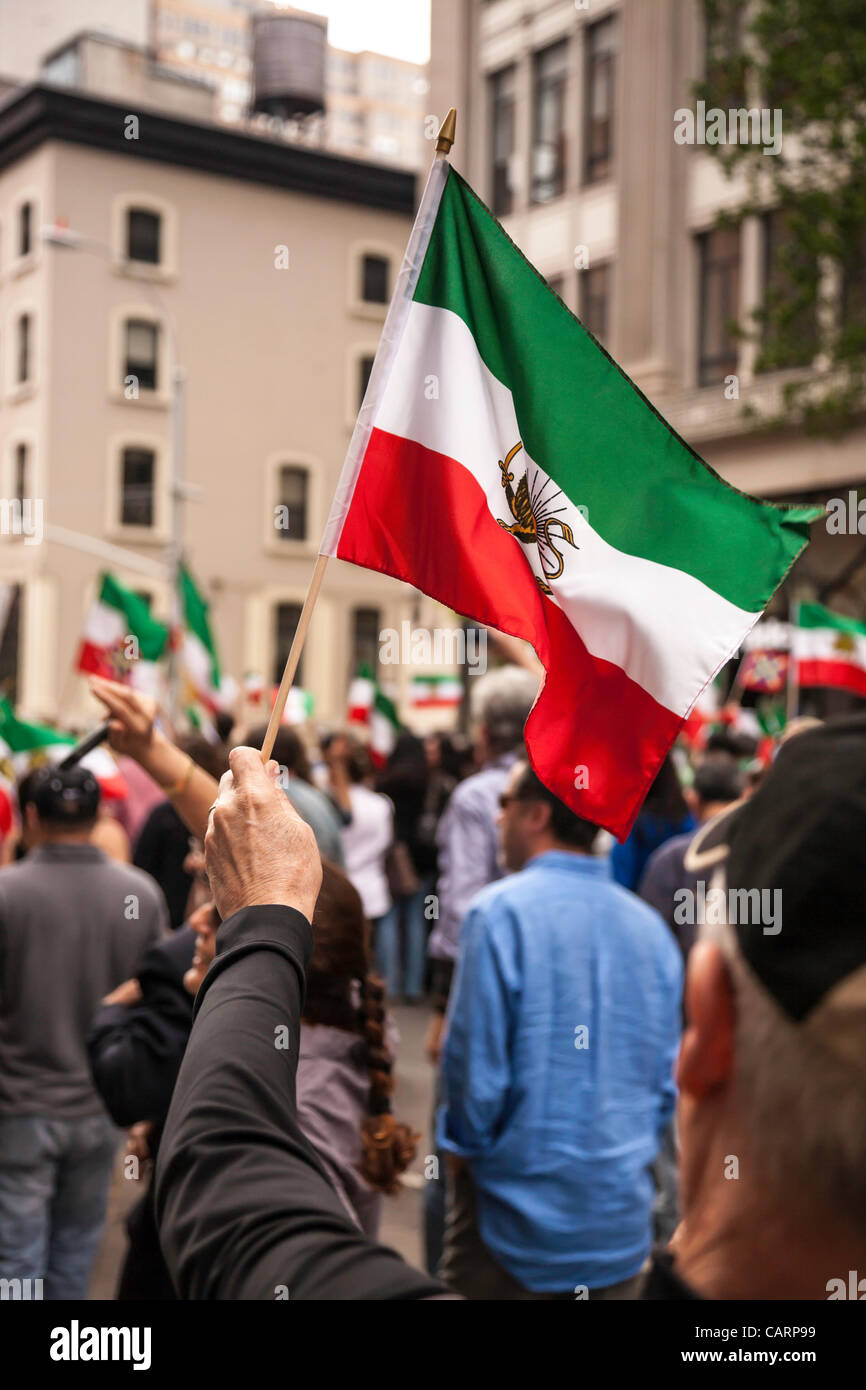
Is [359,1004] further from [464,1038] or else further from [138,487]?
[138,487]

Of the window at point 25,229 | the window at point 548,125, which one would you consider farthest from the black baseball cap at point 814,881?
the window at point 25,229

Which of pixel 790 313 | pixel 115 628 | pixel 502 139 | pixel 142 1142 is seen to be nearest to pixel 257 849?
pixel 142 1142

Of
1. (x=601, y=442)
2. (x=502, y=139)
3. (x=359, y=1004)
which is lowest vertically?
(x=359, y=1004)

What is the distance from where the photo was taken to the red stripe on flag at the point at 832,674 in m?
8.45

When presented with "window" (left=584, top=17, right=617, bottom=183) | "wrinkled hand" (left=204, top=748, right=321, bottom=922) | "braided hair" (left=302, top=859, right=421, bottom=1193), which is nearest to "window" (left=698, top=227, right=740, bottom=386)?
"window" (left=584, top=17, right=617, bottom=183)

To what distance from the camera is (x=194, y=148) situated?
35.4 metres

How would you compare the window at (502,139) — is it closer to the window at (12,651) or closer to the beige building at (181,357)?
the beige building at (181,357)

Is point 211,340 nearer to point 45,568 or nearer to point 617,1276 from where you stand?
point 45,568

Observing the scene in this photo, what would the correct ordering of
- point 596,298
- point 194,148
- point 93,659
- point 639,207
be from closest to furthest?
point 93,659, point 639,207, point 596,298, point 194,148

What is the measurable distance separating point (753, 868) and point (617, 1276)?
2.76 m

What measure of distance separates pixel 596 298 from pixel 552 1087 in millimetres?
21639

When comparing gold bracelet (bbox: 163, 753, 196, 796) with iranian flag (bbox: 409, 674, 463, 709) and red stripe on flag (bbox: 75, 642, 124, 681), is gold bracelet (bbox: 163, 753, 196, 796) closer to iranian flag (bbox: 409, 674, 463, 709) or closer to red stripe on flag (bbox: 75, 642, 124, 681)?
red stripe on flag (bbox: 75, 642, 124, 681)

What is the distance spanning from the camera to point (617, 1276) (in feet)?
12.0
